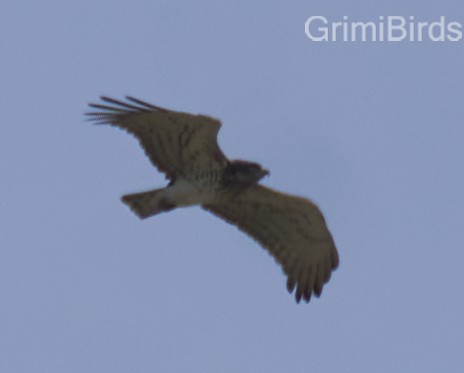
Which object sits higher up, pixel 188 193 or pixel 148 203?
pixel 188 193

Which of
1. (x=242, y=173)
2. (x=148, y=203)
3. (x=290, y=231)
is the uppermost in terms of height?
(x=242, y=173)

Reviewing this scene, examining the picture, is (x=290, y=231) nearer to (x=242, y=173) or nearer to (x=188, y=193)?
(x=242, y=173)

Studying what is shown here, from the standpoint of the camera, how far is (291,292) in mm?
19047

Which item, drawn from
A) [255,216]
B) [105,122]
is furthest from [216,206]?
[105,122]

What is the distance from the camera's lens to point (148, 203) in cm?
1830

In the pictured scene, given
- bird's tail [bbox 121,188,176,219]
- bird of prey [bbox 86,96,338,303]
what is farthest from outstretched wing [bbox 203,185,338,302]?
bird's tail [bbox 121,188,176,219]

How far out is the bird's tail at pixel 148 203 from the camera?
18.3 metres

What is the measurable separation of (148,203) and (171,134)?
91 cm

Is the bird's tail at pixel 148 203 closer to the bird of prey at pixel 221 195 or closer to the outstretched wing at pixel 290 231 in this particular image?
the bird of prey at pixel 221 195

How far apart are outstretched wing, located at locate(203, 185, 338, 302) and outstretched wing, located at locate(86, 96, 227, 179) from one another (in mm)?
766

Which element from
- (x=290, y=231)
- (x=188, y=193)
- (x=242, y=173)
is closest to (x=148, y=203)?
(x=188, y=193)

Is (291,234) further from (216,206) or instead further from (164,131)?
(164,131)

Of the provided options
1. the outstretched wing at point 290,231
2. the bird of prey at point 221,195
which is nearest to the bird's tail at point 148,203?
the bird of prey at point 221,195

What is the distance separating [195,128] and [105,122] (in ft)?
3.72
